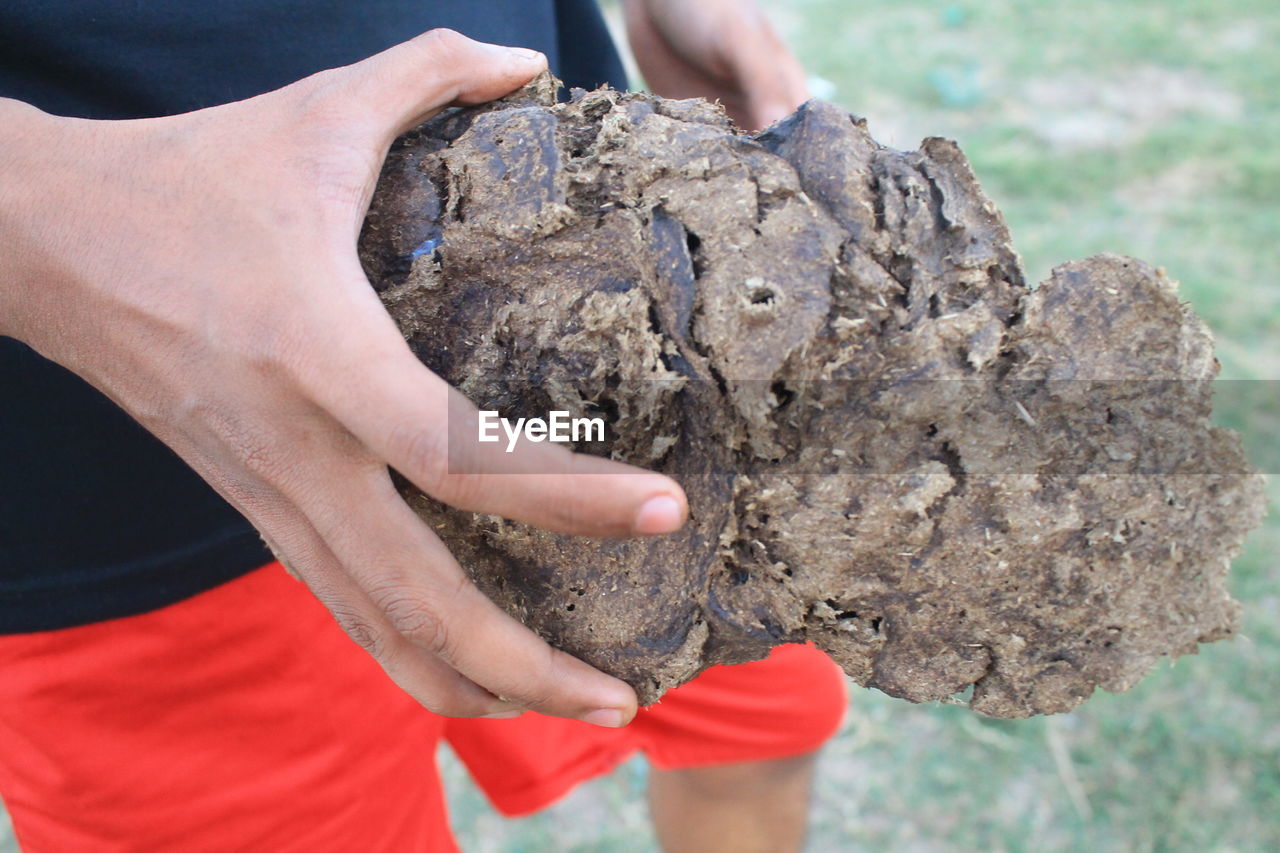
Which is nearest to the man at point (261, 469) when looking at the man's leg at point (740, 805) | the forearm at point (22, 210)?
the forearm at point (22, 210)

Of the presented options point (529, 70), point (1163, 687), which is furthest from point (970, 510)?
point (1163, 687)

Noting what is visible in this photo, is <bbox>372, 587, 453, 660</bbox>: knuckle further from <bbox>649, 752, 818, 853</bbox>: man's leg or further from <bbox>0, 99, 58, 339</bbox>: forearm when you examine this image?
<bbox>649, 752, 818, 853</bbox>: man's leg

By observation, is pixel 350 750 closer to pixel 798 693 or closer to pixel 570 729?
pixel 570 729

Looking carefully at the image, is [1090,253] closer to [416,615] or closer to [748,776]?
[748,776]

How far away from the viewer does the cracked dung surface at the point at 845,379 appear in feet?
4.05

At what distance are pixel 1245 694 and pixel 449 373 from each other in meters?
2.69

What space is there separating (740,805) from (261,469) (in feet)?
5.34

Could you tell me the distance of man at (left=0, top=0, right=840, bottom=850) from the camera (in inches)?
41.1

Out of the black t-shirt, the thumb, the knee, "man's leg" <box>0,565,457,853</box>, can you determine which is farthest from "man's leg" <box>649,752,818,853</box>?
the thumb

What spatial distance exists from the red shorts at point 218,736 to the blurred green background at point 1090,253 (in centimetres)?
133

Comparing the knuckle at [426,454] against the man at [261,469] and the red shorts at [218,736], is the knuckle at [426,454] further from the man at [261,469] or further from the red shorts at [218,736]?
the red shorts at [218,736]

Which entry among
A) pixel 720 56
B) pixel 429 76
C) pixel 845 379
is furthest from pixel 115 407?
pixel 720 56

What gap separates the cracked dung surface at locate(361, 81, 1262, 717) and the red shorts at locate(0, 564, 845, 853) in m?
0.52

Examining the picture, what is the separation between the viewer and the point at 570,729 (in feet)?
6.91
